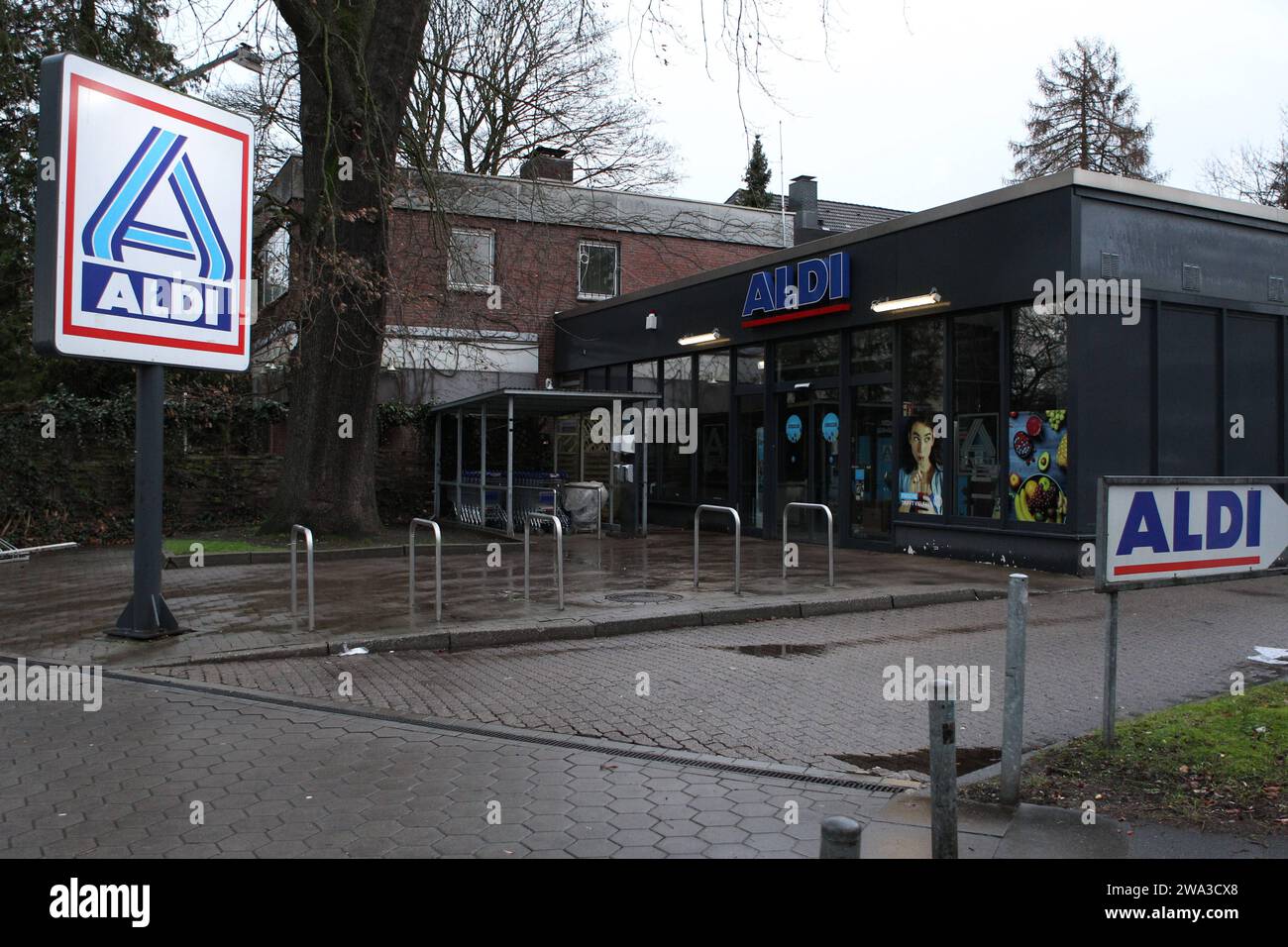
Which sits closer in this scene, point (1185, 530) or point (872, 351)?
point (1185, 530)

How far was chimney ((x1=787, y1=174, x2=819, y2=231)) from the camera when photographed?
31.8 meters

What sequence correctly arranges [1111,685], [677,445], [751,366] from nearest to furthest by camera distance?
1. [1111,685]
2. [751,366]
3. [677,445]

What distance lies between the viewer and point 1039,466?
13828 mm

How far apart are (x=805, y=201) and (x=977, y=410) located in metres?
19.3


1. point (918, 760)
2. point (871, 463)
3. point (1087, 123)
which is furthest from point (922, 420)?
point (1087, 123)

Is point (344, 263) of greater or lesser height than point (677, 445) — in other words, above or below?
above

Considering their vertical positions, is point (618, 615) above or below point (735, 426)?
below

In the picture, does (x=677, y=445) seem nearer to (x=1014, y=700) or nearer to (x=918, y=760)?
(x=918, y=760)

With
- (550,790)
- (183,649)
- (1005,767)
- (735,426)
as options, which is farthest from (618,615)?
(735,426)

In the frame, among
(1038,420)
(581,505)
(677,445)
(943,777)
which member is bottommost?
(943,777)
